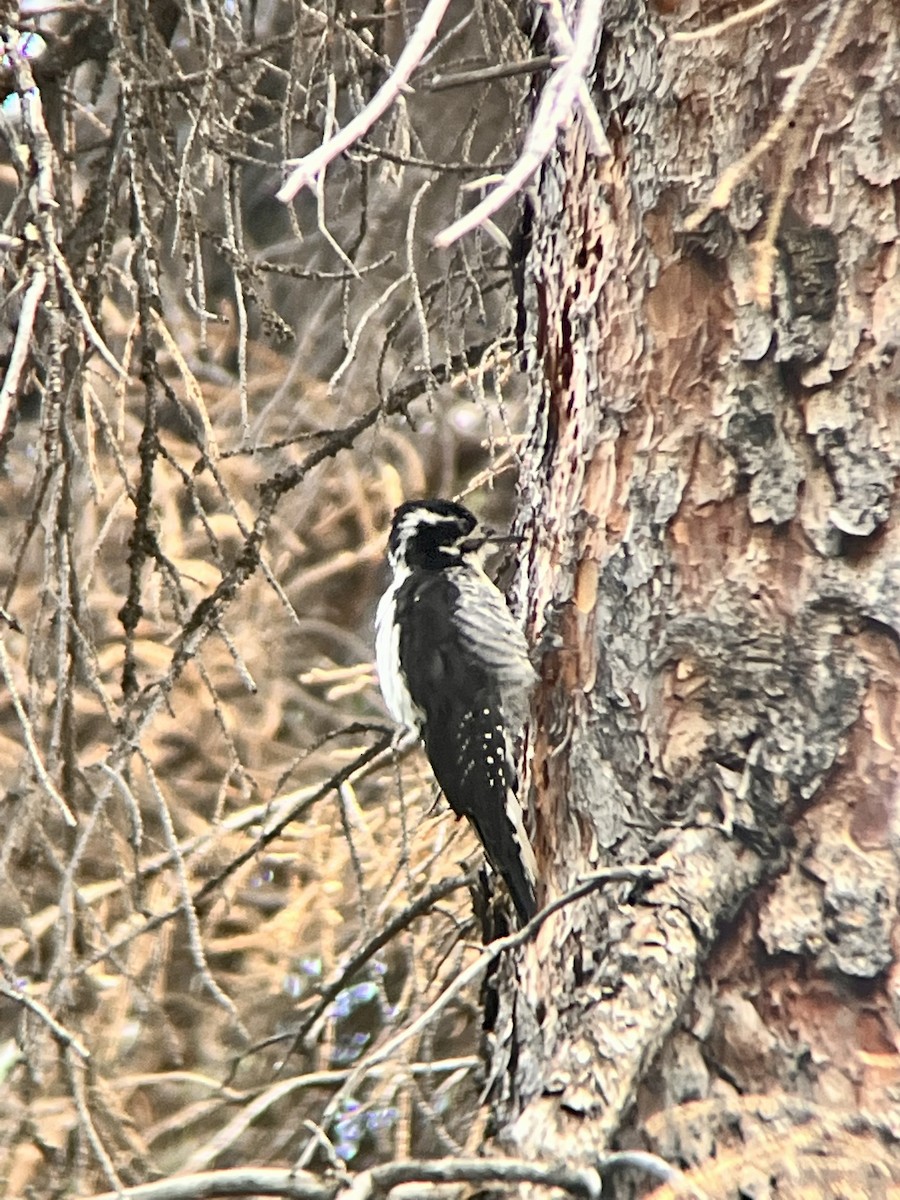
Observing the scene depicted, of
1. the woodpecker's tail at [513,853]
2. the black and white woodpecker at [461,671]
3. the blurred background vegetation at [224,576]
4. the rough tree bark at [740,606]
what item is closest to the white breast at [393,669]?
the black and white woodpecker at [461,671]

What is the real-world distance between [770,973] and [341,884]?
6.85ft

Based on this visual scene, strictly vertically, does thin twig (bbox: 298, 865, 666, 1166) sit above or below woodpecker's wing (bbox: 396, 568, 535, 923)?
below

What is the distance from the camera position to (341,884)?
3822mm

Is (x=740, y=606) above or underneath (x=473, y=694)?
above

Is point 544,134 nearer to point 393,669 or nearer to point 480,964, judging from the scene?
point 480,964

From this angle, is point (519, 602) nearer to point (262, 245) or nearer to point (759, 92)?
point (759, 92)

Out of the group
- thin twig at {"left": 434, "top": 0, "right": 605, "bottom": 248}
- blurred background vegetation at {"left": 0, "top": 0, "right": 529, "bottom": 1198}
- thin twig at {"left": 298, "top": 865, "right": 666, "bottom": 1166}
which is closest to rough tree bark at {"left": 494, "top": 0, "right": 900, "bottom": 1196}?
thin twig at {"left": 298, "top": 865, "right": 666, "bottom": 1166}

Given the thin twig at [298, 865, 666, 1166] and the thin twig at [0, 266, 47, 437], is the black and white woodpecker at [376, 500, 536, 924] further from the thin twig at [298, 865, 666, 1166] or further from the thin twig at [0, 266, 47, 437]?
the thin twig at [0, 266, 47, 437]

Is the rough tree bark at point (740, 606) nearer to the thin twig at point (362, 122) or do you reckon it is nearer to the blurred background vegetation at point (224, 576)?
the blurred background vegetation at point (224, 576)

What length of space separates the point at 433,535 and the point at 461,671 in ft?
1.30

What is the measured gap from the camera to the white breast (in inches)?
125

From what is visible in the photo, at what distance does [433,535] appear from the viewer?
10.8 feet

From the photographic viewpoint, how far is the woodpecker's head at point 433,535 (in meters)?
3.23

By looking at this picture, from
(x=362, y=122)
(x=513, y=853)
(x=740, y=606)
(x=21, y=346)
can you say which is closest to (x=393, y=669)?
(x=513, y=853)
